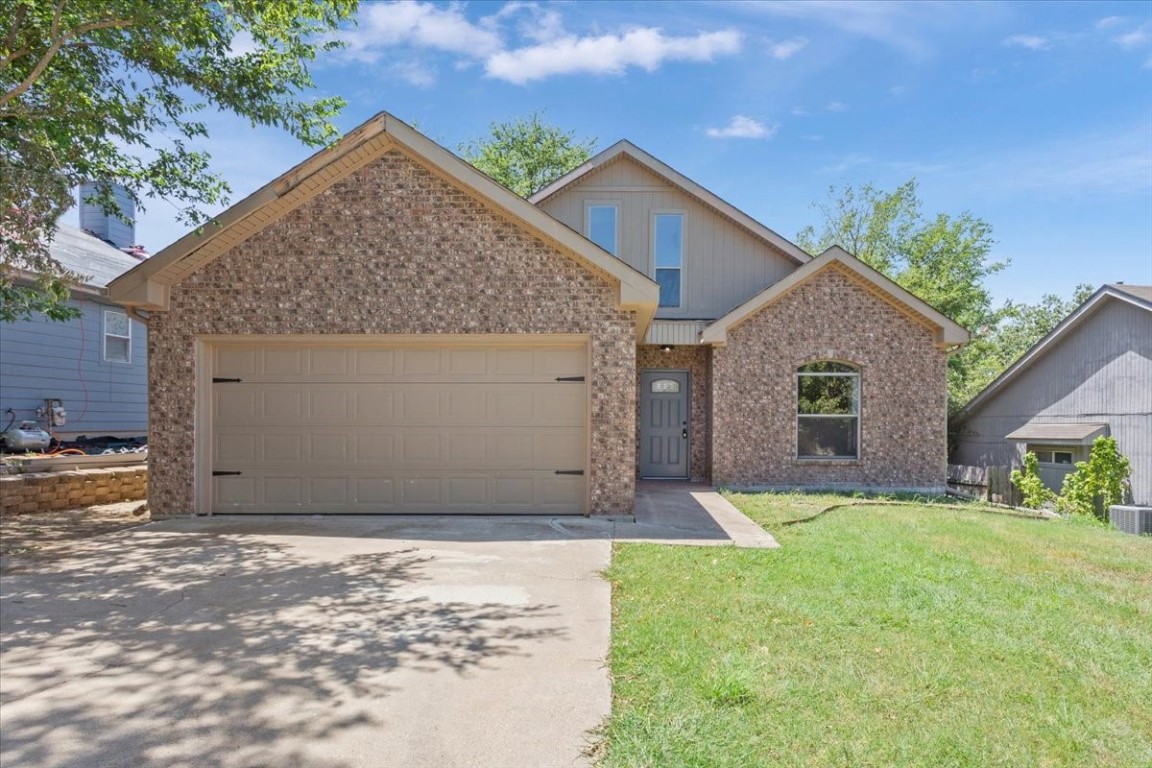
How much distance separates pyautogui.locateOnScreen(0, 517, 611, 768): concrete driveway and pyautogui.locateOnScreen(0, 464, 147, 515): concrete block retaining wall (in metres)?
3.44

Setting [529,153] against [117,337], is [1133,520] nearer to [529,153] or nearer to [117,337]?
[117,337]

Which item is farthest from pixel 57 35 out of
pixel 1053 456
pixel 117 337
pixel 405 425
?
pixel 1053 456

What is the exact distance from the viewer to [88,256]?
14.3 meters

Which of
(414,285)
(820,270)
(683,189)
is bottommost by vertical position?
(414,285)

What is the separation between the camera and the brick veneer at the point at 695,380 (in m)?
13.7

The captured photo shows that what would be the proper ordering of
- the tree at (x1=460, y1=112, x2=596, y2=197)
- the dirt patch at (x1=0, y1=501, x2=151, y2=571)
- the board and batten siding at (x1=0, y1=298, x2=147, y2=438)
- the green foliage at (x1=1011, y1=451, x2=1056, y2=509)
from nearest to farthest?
the dirt patch at (x1=0, y1=501, x2=151, y2=571) < the board and batten siding at (x1=0, y1=298, x2=147, y2=438) < the green foliage at (x1=1011, y1=451, x2=1056, y2=509) < the tree at (x1=460, y1=112, x2=596, y2=197)

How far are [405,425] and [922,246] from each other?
2479cm

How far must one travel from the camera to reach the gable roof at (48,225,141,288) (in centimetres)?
1303

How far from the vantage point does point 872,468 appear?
42.9ft

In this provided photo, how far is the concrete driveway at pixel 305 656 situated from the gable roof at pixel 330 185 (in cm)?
340

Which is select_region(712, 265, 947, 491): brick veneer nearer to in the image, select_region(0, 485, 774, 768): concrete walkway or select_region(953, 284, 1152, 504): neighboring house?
select_region(953, 284, 1152, 504): neighboring house

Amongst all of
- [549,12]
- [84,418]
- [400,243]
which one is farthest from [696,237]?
[84,418]

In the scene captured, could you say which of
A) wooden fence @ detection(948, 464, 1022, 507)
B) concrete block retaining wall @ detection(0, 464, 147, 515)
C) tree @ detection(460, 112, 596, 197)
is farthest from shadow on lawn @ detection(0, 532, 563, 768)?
tree @ detection(460, 112, 596, 197)

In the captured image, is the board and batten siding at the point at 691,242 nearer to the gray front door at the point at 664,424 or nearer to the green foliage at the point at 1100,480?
the gray front door at the point at 664,424
